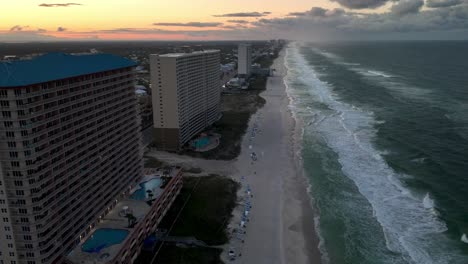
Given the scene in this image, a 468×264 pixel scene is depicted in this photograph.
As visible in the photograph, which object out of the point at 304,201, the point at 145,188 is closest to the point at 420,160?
the point at 304,201

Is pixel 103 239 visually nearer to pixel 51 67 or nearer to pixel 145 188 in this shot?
pixel 145 188

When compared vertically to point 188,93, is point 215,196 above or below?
below

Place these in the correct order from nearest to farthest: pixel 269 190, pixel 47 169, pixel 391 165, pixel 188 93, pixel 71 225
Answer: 1. pixel 47 169
2. pixel 71 225
3. pixel 269 190
4. pixel 391 165
5. pixel 188 93

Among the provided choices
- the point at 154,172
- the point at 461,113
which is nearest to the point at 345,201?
the point at 154,172

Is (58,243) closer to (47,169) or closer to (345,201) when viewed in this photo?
(47,169)

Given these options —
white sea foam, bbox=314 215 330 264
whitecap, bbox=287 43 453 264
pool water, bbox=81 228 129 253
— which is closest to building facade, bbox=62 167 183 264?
pool water, bbox=81 228 129 253

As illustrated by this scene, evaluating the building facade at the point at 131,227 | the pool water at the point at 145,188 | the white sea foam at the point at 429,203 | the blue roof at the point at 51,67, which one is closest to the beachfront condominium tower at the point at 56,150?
the blue roof at the point at 51,67
